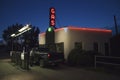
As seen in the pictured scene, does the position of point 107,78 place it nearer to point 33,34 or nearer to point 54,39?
point 54,39

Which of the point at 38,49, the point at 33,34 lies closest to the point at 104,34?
the point at 38,49

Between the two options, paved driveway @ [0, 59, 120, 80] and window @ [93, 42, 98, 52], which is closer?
paved driveway @ [0, 59, 120, 80]

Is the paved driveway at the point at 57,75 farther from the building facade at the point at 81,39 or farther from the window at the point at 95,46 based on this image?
the window at the point at 95,46

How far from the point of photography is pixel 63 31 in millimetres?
22875

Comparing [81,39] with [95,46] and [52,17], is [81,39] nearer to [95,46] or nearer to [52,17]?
[95,46]

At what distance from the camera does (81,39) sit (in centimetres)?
2309

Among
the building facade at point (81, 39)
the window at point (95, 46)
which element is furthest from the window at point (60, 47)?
the window at point (95, 46)

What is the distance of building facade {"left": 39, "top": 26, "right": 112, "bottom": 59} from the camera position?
22.3 meters

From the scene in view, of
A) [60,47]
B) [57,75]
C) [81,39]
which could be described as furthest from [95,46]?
[57,75]

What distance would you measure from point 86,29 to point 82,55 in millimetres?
6188

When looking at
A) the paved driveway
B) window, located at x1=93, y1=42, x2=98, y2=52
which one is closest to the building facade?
window, located at x1=93, y1=42, x2=98, y2=52

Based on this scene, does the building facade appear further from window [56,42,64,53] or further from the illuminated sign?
the illuminated sign

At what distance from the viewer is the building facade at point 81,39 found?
73.3 ft

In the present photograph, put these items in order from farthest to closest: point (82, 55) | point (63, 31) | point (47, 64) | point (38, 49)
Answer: point (63, 31) → point (38, 49) → point (82, 55) → point (47, 64)
